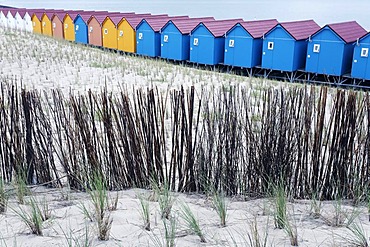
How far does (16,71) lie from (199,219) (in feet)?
18.7

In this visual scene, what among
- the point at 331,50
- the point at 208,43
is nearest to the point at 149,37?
the point at 208,43

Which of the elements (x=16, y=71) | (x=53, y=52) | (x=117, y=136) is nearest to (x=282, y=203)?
(x=117, y=136)

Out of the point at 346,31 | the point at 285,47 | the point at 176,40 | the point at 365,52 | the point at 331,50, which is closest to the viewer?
the point at 365,52

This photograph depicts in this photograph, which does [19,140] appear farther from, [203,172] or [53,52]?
[53,52]

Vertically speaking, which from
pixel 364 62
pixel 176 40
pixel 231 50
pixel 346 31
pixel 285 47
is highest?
pixel 346 31

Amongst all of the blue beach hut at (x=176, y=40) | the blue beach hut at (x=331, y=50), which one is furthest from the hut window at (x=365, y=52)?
the blue beach hut at (x=176, y=40)

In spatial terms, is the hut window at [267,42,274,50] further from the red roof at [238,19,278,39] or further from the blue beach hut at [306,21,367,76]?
the blue beach hut at [306,21,367,76]

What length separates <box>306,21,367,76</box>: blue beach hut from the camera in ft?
36.7

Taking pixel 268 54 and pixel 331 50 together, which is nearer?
pixel 331 50

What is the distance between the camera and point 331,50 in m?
11.4

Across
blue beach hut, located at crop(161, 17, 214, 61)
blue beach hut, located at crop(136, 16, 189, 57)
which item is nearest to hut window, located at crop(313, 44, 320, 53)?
blue beach hut, located at crop(161, 17, 214, 61)

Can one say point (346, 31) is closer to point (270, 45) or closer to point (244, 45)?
point (270, 45)

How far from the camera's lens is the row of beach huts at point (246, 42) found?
11.3 metres

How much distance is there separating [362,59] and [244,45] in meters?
3.76
